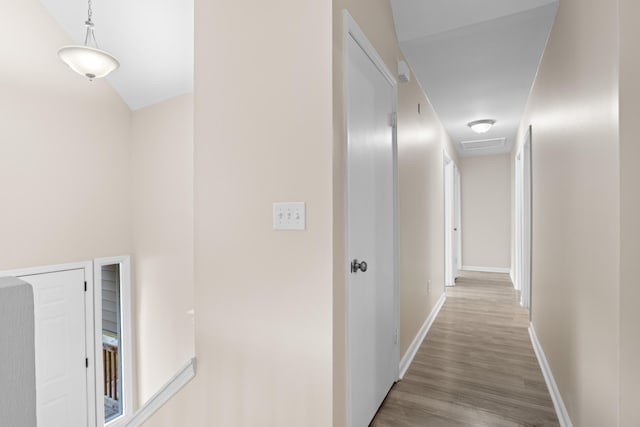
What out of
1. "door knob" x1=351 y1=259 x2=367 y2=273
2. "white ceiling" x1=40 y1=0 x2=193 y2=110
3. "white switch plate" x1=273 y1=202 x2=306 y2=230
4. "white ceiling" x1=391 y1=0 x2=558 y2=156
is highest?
"white ceiling" x1=40 y1=0 x2=193 y2=110

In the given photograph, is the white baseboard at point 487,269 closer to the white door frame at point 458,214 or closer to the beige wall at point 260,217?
the white door frame at point 458,214

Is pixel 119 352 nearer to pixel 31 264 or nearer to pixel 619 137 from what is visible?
pixel 31 264

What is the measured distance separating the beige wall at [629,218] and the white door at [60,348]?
4.11m

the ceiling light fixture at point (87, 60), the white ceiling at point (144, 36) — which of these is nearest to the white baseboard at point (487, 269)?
the white ceiling at point (144, 36)

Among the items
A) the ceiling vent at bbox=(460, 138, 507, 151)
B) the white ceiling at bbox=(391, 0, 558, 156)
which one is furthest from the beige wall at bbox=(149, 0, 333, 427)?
the ceiling vent at bbox=(460, 138, 507, 151)

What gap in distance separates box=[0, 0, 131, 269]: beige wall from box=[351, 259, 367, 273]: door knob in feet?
10.6

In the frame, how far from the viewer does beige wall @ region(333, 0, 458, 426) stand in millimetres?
1422

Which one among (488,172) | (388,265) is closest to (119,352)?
(388,265)

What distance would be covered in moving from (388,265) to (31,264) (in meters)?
3.30

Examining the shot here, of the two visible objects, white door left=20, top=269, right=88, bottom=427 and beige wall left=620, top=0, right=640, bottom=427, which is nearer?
beige wall left=620, top=0, right=640, bottom=427

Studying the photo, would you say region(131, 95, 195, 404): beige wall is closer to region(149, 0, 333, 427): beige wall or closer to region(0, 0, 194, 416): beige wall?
region(0, 0, 194, 416): beige wall

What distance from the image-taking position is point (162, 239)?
12.2ft

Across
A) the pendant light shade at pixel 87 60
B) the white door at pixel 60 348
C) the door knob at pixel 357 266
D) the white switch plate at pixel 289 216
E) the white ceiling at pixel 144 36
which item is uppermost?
the white ceiling at pixel 144 36

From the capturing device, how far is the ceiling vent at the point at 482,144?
5.51 m
